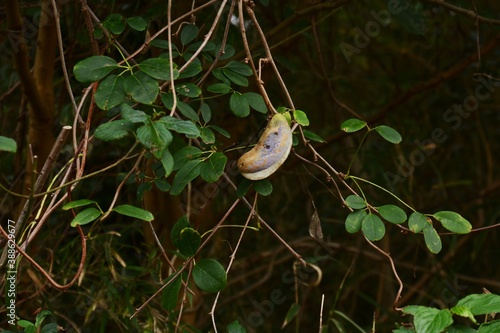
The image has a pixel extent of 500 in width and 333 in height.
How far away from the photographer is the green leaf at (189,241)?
961 mm

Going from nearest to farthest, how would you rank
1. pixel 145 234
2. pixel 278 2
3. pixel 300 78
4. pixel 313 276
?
pixel 145 234, pixel 278 2, pixel 300 78, pixel 313 276

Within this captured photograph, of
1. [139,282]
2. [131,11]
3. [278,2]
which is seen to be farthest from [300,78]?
[139,282]

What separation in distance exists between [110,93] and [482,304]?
0.52 m

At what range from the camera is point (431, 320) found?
84cm

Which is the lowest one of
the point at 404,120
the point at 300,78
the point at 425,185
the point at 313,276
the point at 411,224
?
the point at 313,276

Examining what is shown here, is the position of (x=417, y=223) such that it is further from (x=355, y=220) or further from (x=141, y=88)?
(x=141, y=88)

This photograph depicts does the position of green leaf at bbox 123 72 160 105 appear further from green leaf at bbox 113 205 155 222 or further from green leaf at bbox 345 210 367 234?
green leaf at bbox 345 210 367 234

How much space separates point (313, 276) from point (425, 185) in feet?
1.70

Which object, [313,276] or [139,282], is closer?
[139,282]

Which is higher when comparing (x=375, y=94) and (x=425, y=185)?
(x=375, y=94)

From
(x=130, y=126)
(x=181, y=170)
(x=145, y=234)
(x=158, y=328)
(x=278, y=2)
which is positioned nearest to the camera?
(x=130, y=126)

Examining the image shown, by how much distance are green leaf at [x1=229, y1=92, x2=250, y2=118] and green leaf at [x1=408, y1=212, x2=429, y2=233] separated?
27 cm

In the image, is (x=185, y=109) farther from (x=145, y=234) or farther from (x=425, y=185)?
(x=425, y=185)

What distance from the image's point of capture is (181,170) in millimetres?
943
